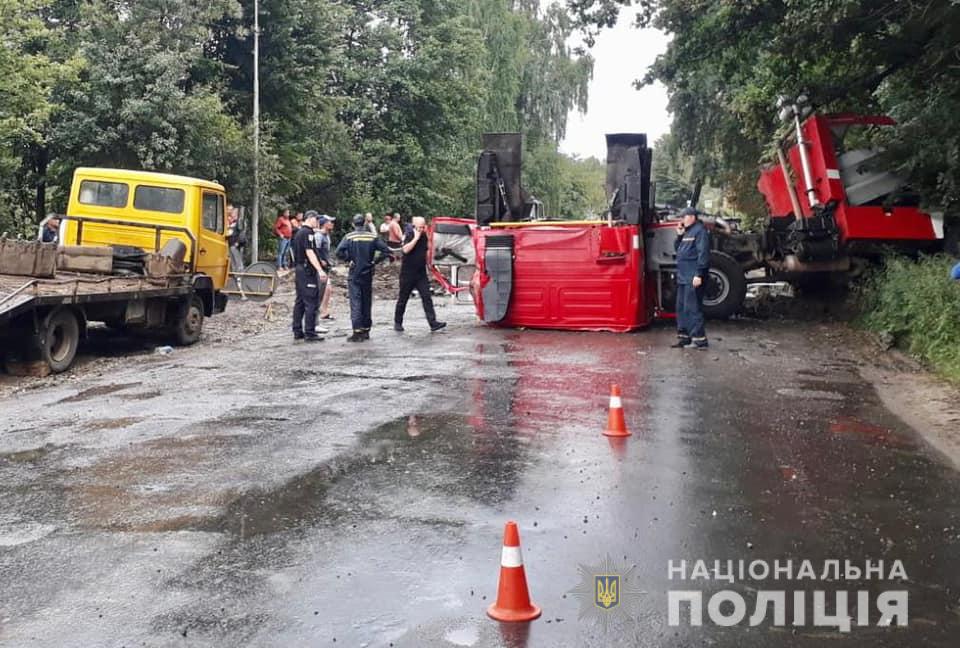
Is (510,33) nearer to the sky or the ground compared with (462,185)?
nearer to the sky

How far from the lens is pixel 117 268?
13.1 metres

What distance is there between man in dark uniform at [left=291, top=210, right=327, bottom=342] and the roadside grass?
7.33 meters

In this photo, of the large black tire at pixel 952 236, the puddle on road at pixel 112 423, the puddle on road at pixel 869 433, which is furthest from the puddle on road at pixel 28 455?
the large black tire at pixel 952 236

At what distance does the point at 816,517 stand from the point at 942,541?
0.63 meters

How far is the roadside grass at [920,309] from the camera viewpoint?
1038 cm

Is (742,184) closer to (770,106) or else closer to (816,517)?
(770,106)

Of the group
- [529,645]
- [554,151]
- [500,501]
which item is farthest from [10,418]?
[554,151]

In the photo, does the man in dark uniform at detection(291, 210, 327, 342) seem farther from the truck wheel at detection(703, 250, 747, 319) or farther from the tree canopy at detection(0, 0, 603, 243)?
the tree canopy at detection(0, 0, 603, 243)

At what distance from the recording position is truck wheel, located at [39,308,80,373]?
417 inches

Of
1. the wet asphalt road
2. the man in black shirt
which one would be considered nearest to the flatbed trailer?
the wet asphalt road

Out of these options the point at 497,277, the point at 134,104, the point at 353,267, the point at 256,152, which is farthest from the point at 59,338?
the point at 256,152

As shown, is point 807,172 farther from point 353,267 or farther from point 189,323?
point 189,323

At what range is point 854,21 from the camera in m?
12.2

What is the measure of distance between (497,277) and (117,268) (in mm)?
5191
